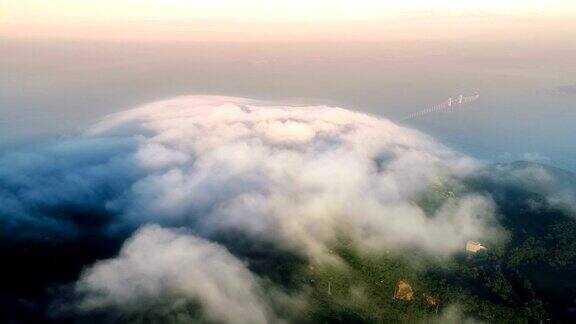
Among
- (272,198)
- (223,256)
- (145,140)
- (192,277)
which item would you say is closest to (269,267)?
(223,256)

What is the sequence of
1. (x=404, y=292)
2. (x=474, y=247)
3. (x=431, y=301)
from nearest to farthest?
(x=431, y=301)
(x=404, y=292)
(x=474, y=247)

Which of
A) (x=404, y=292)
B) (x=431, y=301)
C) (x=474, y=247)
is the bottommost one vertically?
(x=431, y=301)

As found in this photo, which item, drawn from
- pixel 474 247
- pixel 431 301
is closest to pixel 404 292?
pixel 431 301

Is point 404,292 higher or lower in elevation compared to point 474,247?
lower

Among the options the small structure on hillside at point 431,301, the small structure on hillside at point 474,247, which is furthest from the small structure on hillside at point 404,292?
the small structure on hillside at point 474,247

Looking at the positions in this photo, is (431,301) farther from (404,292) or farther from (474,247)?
(474,247)

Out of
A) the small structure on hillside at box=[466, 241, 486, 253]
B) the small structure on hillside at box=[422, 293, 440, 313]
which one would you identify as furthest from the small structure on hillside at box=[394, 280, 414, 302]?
the small structure on hillside at box=[466, 241, 486, 253]

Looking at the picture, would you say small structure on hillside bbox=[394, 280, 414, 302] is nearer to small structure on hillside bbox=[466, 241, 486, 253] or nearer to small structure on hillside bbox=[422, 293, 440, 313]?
small structure on hillside bbox=[422, 293, 440, 313]

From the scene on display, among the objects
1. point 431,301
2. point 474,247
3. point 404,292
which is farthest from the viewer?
point 474,247

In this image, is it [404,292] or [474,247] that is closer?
[404,292]

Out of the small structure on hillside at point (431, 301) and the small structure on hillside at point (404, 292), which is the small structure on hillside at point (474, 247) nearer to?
the small structure on hillside at point (431, 301)
